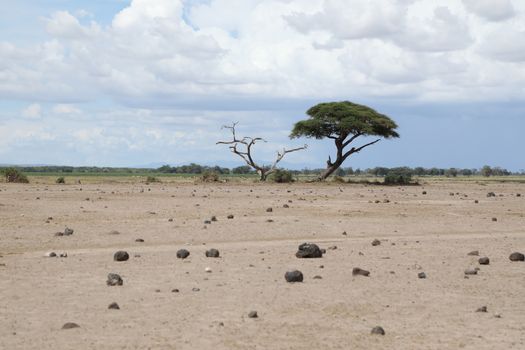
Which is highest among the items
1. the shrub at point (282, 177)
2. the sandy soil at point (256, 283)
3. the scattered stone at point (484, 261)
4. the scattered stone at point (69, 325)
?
the shrub at point (282, 177)

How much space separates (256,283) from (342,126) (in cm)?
4382

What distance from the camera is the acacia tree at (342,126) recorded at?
182ft

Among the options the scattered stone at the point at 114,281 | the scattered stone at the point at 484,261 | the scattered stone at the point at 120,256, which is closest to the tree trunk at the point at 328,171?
the scattered stone at the point at 484,261

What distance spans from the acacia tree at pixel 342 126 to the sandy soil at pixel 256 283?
3096 centimetres

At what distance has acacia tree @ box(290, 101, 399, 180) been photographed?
2189 inches

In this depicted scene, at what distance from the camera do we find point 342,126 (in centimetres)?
5528

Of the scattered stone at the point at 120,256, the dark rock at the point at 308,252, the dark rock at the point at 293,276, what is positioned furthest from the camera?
the dark rock at the point at 308,252

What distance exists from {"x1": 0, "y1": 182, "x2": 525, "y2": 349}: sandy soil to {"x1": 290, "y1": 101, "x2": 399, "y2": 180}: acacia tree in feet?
102

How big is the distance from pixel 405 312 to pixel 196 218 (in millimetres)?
13779

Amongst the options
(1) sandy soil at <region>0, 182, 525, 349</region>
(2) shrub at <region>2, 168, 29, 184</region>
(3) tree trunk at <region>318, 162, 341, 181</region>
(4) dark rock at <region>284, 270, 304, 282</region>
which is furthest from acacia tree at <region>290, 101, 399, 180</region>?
(4) dark rock at <region>284, 270, 304, 282</region>

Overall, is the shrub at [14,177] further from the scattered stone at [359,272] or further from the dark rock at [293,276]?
the dark rock at [293,276]

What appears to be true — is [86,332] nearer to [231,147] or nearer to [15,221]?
[15,221]

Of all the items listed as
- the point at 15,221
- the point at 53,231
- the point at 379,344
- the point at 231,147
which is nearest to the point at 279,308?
the point at 379,344

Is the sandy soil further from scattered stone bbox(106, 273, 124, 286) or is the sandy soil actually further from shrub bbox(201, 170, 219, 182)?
shrub bbox(201, 170, 219, 182)
